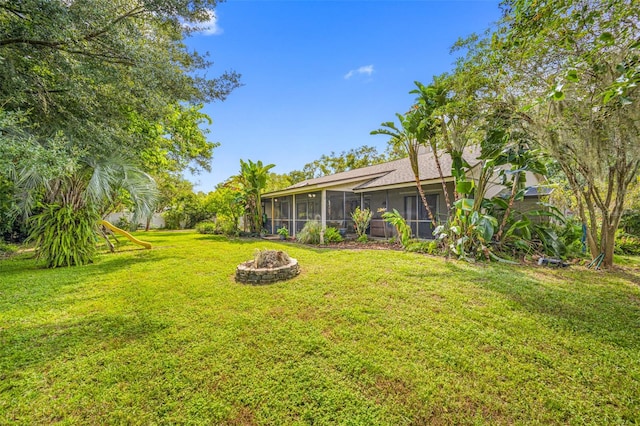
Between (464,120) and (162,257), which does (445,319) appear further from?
(162,257)

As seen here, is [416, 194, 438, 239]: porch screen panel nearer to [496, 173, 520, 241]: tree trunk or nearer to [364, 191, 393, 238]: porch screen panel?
[364, 191, 393, 238]: porch screen panel

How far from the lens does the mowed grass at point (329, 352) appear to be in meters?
2.11

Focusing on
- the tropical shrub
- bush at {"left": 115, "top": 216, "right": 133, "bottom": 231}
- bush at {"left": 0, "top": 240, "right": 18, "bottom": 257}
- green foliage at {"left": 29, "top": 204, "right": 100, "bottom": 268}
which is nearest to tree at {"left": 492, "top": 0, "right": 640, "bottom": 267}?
green foliage at {"left": 29, "top": 204, "right": 100, "bottom": 268}

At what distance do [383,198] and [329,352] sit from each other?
10805 millimetres

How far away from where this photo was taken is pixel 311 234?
1139 centimetres

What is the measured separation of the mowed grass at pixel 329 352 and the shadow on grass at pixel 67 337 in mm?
24

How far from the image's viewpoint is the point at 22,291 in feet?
16.5

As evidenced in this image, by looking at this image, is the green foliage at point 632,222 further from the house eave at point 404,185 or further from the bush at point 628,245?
the house eave at point 404,185

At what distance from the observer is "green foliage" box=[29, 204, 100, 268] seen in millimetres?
7102

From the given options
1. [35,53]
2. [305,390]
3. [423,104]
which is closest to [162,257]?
[35,53]

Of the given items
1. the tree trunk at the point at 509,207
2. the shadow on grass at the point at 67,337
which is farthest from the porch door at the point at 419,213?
the shadow on grass at the point at 67,337

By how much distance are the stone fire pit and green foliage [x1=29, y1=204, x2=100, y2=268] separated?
5.64 metres

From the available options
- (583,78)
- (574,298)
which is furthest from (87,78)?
(574,298)

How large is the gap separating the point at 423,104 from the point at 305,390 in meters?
7.47
